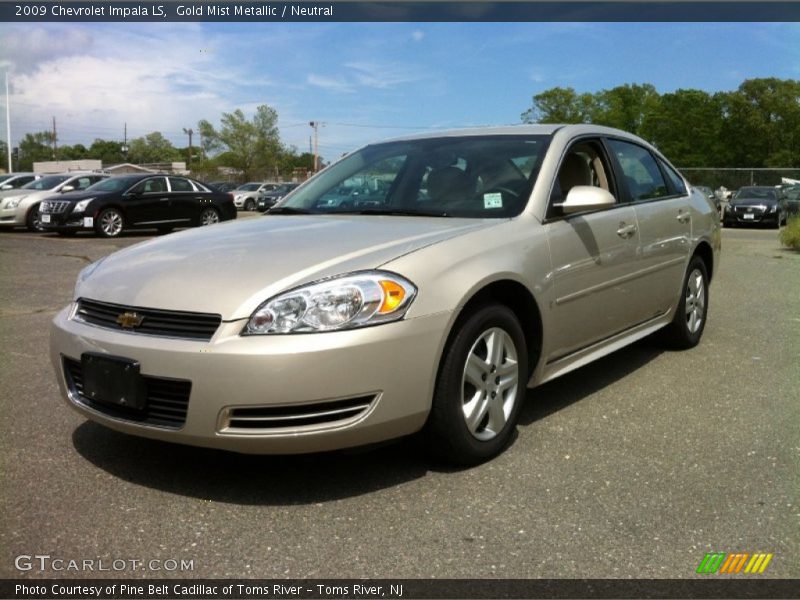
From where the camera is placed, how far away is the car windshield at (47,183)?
19.8 meters

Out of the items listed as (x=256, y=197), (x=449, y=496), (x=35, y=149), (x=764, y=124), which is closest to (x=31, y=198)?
(x=449, y=496)

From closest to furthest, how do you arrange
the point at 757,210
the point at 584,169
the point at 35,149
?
1. the point at 584,169
2. the point at 757,210
3. the point at 35,149

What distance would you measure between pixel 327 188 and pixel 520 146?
1.15 meters

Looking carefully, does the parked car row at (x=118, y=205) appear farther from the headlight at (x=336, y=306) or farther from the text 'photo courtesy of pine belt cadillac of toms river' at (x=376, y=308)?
the headlight at (x=336, y=306)

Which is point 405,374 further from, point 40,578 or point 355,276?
point 40,578

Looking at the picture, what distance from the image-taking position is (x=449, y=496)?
10.0 ft

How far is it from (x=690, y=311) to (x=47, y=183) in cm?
1850

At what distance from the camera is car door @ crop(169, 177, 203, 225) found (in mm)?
17250

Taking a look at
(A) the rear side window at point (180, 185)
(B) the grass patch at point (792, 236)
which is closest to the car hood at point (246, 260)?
(B) the grass patch at point (792, 236)

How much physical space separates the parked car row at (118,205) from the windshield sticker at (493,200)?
45.1 feet

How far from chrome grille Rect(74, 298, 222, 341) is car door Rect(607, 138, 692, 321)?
2.66 metres

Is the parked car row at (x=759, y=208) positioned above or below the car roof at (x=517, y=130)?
below

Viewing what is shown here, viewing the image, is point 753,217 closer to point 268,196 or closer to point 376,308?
point 268,196

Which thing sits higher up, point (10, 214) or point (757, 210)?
point (757, 210)
